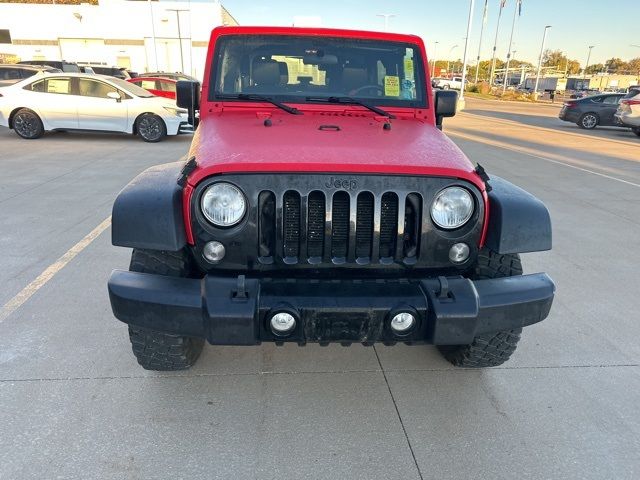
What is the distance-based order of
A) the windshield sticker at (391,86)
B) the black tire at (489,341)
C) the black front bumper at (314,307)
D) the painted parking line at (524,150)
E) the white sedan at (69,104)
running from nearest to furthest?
the black front bumper at (314,307), the black tire at (489,341), the windshield sticker at (391,86), the painted parking line at (524,150), the white sedan at (69,104)

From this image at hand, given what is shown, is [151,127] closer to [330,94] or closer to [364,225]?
[330,94]

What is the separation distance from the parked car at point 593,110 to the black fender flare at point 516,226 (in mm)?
18461

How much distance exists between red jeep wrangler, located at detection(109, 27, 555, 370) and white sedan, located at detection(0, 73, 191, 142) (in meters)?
9.66

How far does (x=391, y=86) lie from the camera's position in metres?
3.48

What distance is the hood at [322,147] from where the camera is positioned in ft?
7.25

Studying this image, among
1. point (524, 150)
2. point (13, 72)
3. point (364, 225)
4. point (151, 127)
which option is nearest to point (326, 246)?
point (364, 225)

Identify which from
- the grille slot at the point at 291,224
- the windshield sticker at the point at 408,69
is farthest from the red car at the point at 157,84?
the grille slot at the point at 291,224

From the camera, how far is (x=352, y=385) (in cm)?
281

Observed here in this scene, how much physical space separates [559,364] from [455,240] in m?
1.37

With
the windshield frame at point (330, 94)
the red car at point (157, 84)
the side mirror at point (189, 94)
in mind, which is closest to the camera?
the windshield frame at point (330, 94)

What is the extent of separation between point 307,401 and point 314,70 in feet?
7.26

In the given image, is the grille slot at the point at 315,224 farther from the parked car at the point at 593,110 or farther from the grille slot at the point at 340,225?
the parked car at the point at 593,110

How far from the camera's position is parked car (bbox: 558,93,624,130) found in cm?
1794

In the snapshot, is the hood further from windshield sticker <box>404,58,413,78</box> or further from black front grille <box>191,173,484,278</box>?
windshield sticker <box>404,58,413,78</box>
